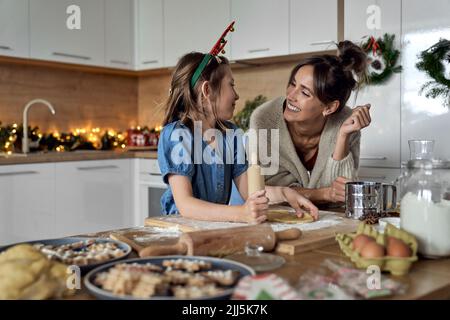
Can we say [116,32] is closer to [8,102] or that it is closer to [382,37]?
[8,102]

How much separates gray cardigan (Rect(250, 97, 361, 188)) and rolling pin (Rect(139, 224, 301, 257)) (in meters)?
0.94

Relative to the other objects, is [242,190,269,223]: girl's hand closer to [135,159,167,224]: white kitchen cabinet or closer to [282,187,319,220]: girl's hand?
[282,187,319,220]: girl's hand

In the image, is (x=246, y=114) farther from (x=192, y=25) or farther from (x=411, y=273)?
(x=411, y=273)

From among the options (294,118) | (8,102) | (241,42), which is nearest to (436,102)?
(294,118)

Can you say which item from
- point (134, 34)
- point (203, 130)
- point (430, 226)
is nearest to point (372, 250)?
point (430, 226)

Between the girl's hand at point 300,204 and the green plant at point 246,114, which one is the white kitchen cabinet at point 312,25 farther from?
the girl's hand at point 300,204

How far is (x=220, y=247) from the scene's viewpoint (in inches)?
41.6

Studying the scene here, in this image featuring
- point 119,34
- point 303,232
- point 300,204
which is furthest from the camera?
point 119,34

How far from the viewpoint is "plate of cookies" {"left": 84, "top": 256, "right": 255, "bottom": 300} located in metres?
0.76

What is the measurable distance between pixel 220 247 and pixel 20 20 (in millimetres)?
2890

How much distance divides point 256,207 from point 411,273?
464mm

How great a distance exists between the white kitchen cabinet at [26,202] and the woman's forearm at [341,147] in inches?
77.2

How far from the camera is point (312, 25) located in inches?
129

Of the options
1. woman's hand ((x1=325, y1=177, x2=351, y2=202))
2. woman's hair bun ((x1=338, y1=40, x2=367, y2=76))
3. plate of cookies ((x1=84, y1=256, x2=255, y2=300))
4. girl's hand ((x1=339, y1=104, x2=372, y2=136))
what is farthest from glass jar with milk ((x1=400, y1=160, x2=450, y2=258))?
woman's hair bun ((x1=338, y1=40, x2=367, y2=76))
